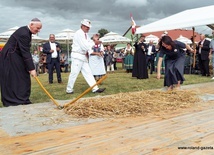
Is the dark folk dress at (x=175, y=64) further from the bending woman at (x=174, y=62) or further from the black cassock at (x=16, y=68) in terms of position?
the black cassock at (x=16, y=68)

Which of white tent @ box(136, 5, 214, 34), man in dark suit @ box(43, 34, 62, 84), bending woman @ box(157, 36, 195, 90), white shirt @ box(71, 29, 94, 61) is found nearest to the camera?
bending woman @ box(157, 36, 195, 90)

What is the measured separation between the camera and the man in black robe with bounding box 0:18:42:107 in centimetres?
529

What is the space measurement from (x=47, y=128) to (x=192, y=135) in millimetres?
1669

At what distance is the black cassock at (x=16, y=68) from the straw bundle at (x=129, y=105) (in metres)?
1.22

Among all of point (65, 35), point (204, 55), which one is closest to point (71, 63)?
point (204, 55)

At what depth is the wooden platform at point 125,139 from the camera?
2729 mm

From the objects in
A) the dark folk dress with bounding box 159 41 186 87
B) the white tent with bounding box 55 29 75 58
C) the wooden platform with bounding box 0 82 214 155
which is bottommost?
the wooden platform with bounding box 0 82 214 155

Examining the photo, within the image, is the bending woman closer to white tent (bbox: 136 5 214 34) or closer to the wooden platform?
the wooden platform

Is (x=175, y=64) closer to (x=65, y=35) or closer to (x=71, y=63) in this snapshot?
(x=71, y=63)

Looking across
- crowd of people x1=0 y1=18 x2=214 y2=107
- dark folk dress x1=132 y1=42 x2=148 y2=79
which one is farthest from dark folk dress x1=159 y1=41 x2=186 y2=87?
dark folk dress x1=132 y1=42 x2=148 y2=79

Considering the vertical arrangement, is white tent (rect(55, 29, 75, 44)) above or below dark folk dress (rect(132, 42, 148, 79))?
above

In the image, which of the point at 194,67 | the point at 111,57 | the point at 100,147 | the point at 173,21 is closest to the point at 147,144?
the point at 100,147

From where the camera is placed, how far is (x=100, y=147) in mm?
2816

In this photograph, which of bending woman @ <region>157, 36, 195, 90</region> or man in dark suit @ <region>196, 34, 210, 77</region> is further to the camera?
man in dark suit @ <region>196, 34, 210, 77</region>
